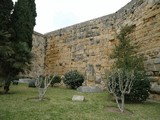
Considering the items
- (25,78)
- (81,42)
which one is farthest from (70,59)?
(25,78)

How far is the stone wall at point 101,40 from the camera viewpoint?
757 centimetres

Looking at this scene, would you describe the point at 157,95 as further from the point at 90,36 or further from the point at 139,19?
the point at 90,36

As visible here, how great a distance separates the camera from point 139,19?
28.0ft

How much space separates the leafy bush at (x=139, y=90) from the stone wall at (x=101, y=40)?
3.17 ft

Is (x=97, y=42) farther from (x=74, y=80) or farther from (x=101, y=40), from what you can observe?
(x=74, y=80)

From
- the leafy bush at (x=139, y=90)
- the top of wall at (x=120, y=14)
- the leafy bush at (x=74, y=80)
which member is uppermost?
the top of wall at (x=120, y=14)

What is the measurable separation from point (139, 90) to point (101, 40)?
516 cm

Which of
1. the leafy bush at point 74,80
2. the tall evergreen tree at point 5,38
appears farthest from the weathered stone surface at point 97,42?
the tall evergreen tree at point 5,38

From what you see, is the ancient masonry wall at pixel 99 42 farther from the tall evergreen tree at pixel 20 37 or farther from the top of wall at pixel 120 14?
the tall evergreen tree at pixel 20 37

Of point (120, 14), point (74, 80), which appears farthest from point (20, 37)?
point (120, 14)

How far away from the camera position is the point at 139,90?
6.45 meters

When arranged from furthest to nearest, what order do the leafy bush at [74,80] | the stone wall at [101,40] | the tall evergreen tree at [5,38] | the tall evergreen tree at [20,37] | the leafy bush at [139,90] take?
1. the leafy bush at [74,80]
2. the tall evergreen tree at [20,37]
3. the stone wall at [101,40]
4. the tall evergreen tree at [5,38]
5. the leafy bush at [139,90]

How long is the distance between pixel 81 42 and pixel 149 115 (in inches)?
304

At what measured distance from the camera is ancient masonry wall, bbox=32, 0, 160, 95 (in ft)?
24.8
